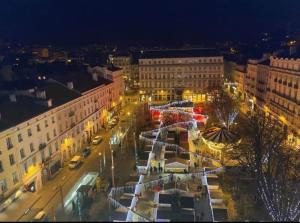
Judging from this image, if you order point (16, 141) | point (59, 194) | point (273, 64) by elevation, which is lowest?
point (59, 194)

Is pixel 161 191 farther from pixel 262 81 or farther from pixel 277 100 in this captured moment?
pixel 262 81

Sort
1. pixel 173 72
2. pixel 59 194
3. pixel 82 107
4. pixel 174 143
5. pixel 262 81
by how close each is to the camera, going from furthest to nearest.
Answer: pixel 173 72
pixel 262 81
pixel 82 107
pixel 174 143
pixel 59 194

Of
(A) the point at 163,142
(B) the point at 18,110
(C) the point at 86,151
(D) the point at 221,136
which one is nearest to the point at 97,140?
(C) the point at 86,151

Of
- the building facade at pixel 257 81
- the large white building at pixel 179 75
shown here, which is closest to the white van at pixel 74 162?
the building facade at pixel 257 81

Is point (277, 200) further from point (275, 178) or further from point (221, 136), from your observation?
point (221, 136)

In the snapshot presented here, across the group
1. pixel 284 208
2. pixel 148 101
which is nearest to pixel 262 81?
pixel 148 101

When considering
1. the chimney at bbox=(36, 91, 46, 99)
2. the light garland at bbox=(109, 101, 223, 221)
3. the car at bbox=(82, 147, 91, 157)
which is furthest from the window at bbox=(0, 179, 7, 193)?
the car at bbox=(82, 147, 91, 157)

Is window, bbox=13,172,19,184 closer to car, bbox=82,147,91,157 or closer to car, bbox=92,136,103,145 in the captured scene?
car, bbox=82,147,91,157

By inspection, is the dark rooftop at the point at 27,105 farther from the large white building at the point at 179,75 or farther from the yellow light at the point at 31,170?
the large white building at the point at 179,75
